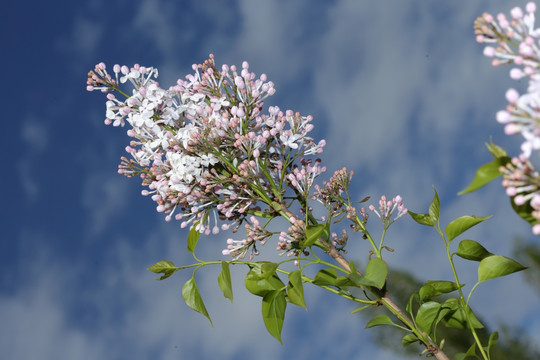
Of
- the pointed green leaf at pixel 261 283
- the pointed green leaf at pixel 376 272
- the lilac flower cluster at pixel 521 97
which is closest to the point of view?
the lilac flower cluster at pixel 521 97

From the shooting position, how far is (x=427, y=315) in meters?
1.31

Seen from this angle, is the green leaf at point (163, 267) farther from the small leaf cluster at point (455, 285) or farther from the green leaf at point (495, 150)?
the green leaf at point (495, 150)

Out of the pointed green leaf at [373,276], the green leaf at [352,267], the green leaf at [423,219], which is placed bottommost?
the pointed green leaf at [373,276]

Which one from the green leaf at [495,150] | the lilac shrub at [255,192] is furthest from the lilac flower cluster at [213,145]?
the green leaf at [495,150]

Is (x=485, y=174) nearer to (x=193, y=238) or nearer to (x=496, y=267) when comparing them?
(x=496, y=267)

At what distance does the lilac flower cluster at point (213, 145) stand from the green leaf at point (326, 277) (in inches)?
6.8

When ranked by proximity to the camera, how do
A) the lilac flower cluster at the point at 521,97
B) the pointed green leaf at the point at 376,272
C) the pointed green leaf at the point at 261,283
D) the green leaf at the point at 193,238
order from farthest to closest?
the green leaf at the point at 193,238, the pointed green leaf at the point at 261,283, the pointed green leaf at the point at 376,272, the lilac flower cluster at the point at 521,97

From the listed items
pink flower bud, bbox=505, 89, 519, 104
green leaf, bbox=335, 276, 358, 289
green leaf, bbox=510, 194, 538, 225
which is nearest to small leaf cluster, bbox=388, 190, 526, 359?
green leaf, bbox=335, 276, 358, 289

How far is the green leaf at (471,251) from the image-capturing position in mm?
1306

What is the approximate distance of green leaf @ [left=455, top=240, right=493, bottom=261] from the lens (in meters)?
1.31

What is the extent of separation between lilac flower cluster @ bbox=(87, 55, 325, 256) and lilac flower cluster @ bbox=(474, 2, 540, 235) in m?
0.61

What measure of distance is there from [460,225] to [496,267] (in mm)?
122

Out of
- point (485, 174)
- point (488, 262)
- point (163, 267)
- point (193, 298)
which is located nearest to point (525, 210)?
point (485, 174)

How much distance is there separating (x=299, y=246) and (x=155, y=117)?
535mm
